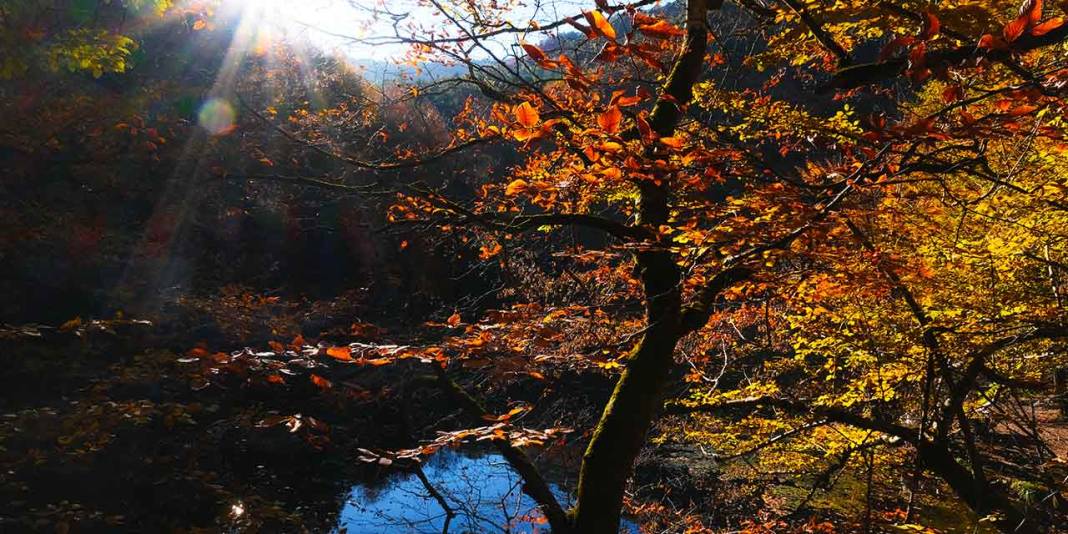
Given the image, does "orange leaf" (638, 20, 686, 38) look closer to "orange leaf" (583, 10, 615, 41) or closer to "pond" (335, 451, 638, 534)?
"orange leaf" (583, 10, 615, 41)

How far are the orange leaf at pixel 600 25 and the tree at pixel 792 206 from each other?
0.01 meters

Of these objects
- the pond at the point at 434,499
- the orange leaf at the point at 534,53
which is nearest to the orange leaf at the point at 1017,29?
the orange leaf at the point at 534,53

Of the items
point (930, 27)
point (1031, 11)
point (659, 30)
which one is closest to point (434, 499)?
point (659, 30)

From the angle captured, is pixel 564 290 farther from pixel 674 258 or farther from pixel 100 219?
pixel 100 219

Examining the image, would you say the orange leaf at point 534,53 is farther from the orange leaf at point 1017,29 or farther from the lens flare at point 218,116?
the lens flare at point 218,116

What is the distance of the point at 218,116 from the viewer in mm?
15820

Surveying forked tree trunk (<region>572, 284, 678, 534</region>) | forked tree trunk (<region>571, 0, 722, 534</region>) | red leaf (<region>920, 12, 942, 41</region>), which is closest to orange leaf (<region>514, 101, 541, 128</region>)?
red leaf (<region>920, 12, 942, 41</region>)

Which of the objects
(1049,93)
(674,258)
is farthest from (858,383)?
(1049,93)

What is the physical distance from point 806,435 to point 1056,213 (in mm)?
3976

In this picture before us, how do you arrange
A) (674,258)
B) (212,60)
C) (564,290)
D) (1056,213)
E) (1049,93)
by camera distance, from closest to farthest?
(1049,93) → (674,258) → (1056,213) → (564,290) → (212,60)

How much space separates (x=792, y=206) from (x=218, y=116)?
1649cm

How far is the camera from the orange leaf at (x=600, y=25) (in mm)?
1673

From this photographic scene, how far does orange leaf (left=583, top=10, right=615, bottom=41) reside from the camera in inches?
65.9

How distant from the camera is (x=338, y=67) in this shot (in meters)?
24.5
